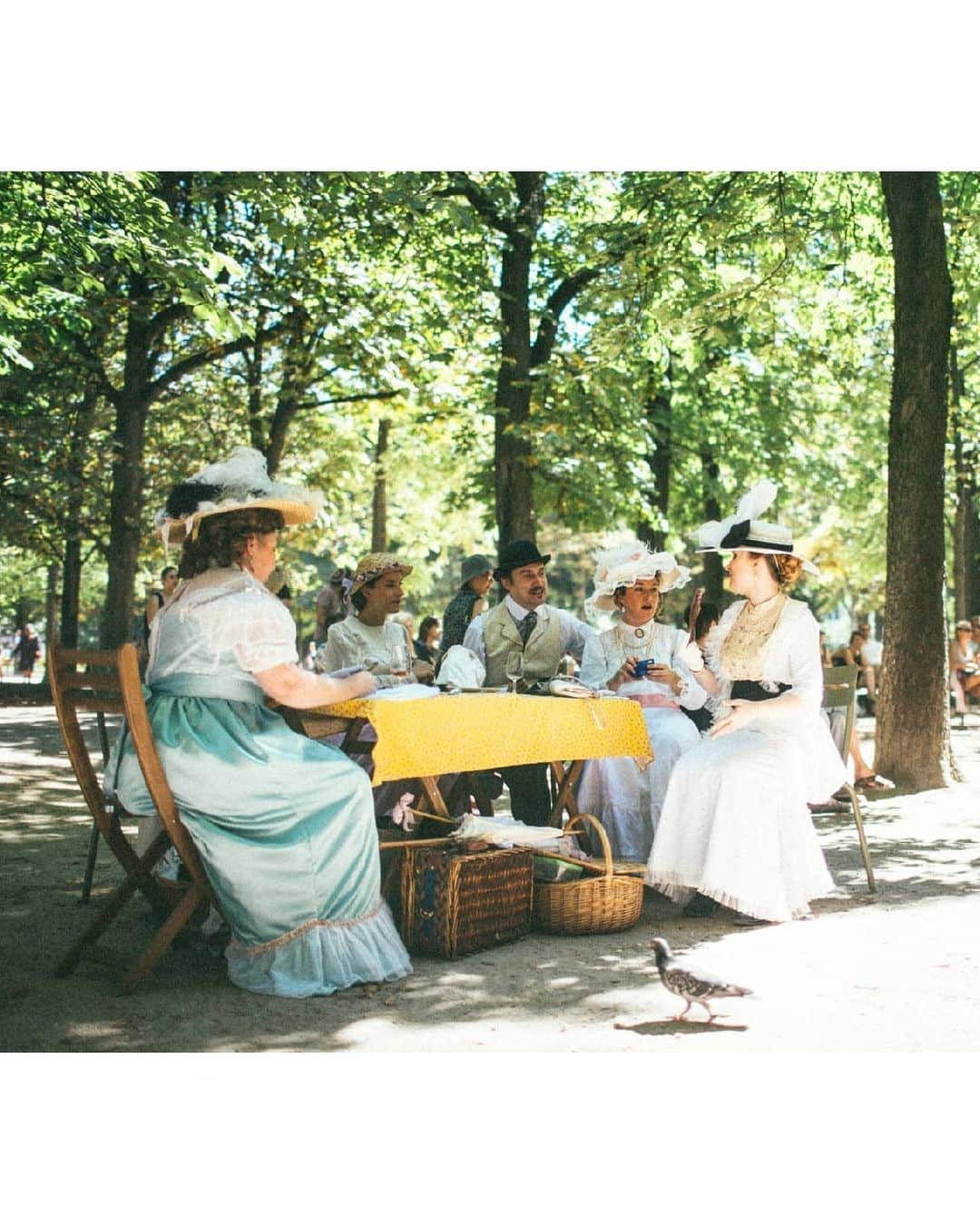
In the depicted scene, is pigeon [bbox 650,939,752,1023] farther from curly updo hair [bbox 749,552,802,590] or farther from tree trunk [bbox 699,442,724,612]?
tree trunk [bbox 699,442,724,612]

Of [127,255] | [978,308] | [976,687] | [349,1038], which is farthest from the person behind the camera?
[976,687]

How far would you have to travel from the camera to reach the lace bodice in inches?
179

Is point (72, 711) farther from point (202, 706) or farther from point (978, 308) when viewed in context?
point (978, 308)

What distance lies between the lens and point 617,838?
6.62 m

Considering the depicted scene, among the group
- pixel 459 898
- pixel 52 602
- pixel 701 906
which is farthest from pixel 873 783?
pixel 52 602

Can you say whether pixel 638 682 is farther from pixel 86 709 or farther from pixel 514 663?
pixel 86 709

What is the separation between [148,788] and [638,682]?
3.25 metres

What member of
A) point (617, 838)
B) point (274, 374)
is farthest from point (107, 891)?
point (274, 374)

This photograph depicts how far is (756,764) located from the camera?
5.66 m

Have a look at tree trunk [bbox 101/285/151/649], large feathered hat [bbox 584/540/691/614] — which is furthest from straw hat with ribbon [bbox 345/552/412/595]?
tree trunk [bbox 101/285/151/649]

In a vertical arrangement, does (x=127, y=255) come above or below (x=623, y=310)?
below

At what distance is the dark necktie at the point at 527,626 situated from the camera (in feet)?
23.5

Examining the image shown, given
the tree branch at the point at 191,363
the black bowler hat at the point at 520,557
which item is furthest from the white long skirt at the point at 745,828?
the tree branch at the point at 191,363
